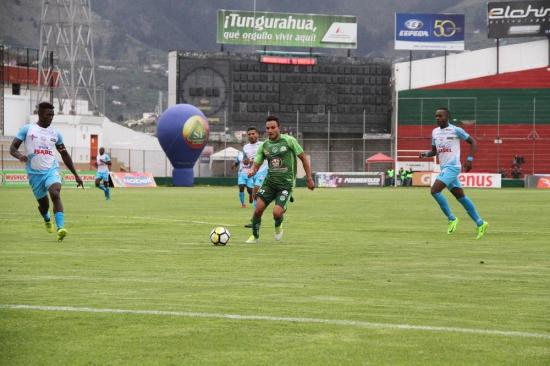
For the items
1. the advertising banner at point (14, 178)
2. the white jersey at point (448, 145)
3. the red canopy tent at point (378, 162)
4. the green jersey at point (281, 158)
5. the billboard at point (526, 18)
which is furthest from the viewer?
the billboard at point (526, 18)

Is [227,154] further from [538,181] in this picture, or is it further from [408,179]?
[538,181]

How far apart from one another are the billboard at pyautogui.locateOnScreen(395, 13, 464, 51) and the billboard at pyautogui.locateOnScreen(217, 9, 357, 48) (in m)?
4.76

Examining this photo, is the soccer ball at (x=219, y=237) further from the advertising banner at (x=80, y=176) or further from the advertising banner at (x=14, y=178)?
the advertising banner at (x=80, y=176)

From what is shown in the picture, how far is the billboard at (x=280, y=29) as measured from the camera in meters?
99.1

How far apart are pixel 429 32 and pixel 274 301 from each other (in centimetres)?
9403

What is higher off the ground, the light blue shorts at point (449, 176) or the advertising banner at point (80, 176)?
the light blue shorts at point (449, 176)

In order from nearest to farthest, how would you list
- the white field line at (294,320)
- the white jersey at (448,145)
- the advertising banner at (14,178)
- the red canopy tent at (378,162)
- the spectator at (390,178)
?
1. the white field line at (294,320)
2. the white jersey at (448,145)
3. the advertising banner at (14,178)
4. the spectator at (390,178)
5. the red canopy tent at (378,162)

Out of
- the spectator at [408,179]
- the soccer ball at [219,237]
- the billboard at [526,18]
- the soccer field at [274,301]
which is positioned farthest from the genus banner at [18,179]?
the soccer ball at [219,237]

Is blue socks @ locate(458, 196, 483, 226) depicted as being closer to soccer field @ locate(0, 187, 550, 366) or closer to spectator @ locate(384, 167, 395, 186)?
soccer field @ locate(0, 187, 550, 366)

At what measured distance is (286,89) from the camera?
9075 cm

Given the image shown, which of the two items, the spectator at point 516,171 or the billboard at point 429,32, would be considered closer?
the spectator at point 516,171

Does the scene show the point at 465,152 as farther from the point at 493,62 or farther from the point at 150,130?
the point at 150,130

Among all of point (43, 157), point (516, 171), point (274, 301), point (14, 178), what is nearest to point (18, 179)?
point (14, 178)

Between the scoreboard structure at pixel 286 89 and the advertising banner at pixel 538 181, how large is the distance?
56.1 feet
